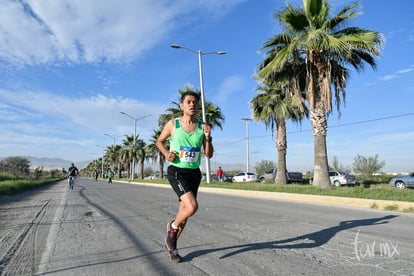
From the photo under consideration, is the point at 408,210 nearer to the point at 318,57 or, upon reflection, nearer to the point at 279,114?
the point at 318,57

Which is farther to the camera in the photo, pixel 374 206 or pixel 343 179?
pixel 343 179

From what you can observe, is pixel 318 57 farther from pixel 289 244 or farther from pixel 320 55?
pixel 289 244

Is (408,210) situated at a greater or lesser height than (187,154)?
lesser

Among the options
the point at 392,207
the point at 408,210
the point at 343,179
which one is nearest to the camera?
the point at 408,210

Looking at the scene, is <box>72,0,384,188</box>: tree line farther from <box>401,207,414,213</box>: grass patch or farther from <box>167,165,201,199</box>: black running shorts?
<box>167,165,201,199</box>: black running shorts

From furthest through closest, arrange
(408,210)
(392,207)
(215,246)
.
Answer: (392,207) < (408,210) < (215,246)

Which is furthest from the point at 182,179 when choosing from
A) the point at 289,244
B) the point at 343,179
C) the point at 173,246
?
the point at 343,179

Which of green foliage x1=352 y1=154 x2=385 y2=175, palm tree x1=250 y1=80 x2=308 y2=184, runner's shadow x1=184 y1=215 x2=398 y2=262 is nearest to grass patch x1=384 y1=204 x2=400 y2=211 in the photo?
runner's shadow x1=184 y1=215 x2=398 y2=262

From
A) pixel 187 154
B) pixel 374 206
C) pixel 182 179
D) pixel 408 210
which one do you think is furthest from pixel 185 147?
pixel 374 206

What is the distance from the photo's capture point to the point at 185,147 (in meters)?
4.25

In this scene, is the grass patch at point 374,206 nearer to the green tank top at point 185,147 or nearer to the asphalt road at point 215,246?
the asphalt road at point 215,246

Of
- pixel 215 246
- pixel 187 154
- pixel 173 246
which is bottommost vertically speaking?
pixel 215 246

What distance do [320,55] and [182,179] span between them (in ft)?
45.7

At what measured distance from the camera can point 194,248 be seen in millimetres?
4902
